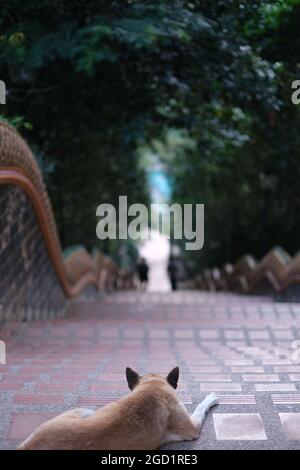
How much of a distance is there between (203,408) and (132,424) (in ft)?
1.68

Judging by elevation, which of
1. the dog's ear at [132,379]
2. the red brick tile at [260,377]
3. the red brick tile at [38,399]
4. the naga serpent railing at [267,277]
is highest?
the naga serpent railing at [267,277]

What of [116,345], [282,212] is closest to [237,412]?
[116,345]

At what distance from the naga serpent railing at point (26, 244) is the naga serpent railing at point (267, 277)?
419cm

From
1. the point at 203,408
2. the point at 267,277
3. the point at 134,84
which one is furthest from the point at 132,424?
the point at 267,277

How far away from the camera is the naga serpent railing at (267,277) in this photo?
12186mm

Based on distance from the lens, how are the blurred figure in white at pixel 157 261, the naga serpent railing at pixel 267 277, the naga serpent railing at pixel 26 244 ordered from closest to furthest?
the naga serpent railing at pixel 26 244 < the naga serpent railing at pixel 267 277 < the blurred figure in white at pixel 157 261

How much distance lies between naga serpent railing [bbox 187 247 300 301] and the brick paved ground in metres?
4.53

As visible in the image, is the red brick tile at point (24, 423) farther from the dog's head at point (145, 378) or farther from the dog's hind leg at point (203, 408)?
the dog's hind leg at point (203, 408)

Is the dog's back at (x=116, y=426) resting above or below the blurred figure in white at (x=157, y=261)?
below

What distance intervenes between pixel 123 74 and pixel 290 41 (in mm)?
3158

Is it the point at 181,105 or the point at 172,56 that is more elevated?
the point at 181,105

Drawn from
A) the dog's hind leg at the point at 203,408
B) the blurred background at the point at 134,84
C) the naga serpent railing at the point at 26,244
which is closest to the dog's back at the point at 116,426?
the dog's hind leg at the point at 203,408

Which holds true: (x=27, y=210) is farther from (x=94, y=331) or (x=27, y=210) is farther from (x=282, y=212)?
(x=282, y=212)

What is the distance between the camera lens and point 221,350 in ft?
17.3
